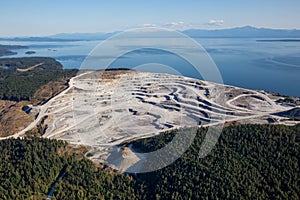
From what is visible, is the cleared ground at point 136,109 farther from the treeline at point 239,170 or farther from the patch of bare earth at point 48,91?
the treeline at point 239,170

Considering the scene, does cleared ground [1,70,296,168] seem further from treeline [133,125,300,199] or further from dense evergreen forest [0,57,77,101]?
dense evergreen forest [0,57,77,101]

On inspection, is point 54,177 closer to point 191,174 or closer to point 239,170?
point 191,174

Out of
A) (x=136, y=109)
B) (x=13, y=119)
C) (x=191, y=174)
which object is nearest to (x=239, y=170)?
(x=191, y=174)

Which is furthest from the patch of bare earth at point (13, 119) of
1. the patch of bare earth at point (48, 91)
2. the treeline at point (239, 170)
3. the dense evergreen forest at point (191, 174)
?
the treeline at point (239, 170)

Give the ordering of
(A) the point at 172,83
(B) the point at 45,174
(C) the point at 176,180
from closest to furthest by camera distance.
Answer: (C) the point at 176,180, (B) the point at 45,174, (A) the point at 172,83

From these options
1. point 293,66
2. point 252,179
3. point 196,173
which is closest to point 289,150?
point 252,179

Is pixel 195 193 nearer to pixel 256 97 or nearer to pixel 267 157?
pixel 267 157

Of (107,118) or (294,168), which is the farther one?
(107,118)

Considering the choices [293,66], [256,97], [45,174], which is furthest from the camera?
[293,66]
